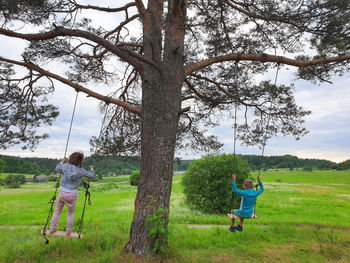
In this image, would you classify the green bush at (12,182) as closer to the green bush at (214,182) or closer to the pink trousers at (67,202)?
the green bush at (214,182)

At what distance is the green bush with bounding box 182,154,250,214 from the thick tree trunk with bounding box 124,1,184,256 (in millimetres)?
7451

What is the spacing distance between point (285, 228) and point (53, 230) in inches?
282

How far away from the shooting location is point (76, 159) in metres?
5.12

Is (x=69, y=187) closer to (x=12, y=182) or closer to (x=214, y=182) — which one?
(x=214, y=182)

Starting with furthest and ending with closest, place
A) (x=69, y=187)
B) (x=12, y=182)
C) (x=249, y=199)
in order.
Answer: (x=12, y=182)
(x=249, y=199)
(x=69, y=187)

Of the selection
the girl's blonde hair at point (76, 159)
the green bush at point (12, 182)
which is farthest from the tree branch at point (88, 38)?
the green bush at point (12, 182)

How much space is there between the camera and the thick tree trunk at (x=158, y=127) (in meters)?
4.38

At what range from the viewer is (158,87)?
504cm

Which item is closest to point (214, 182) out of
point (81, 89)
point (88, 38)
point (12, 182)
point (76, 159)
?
point (76, 159)

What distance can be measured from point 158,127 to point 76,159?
2026 millimetres

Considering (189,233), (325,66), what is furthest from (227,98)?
(189,233)

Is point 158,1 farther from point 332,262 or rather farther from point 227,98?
point 332,262

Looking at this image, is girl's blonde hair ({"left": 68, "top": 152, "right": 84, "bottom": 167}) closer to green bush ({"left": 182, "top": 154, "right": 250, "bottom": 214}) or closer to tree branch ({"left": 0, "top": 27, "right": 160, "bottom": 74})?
tree branch ({"left": 0, "top": 27, "right": 160, "bottom": 74})

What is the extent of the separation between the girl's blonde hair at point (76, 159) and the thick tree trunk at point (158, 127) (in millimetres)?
1530
